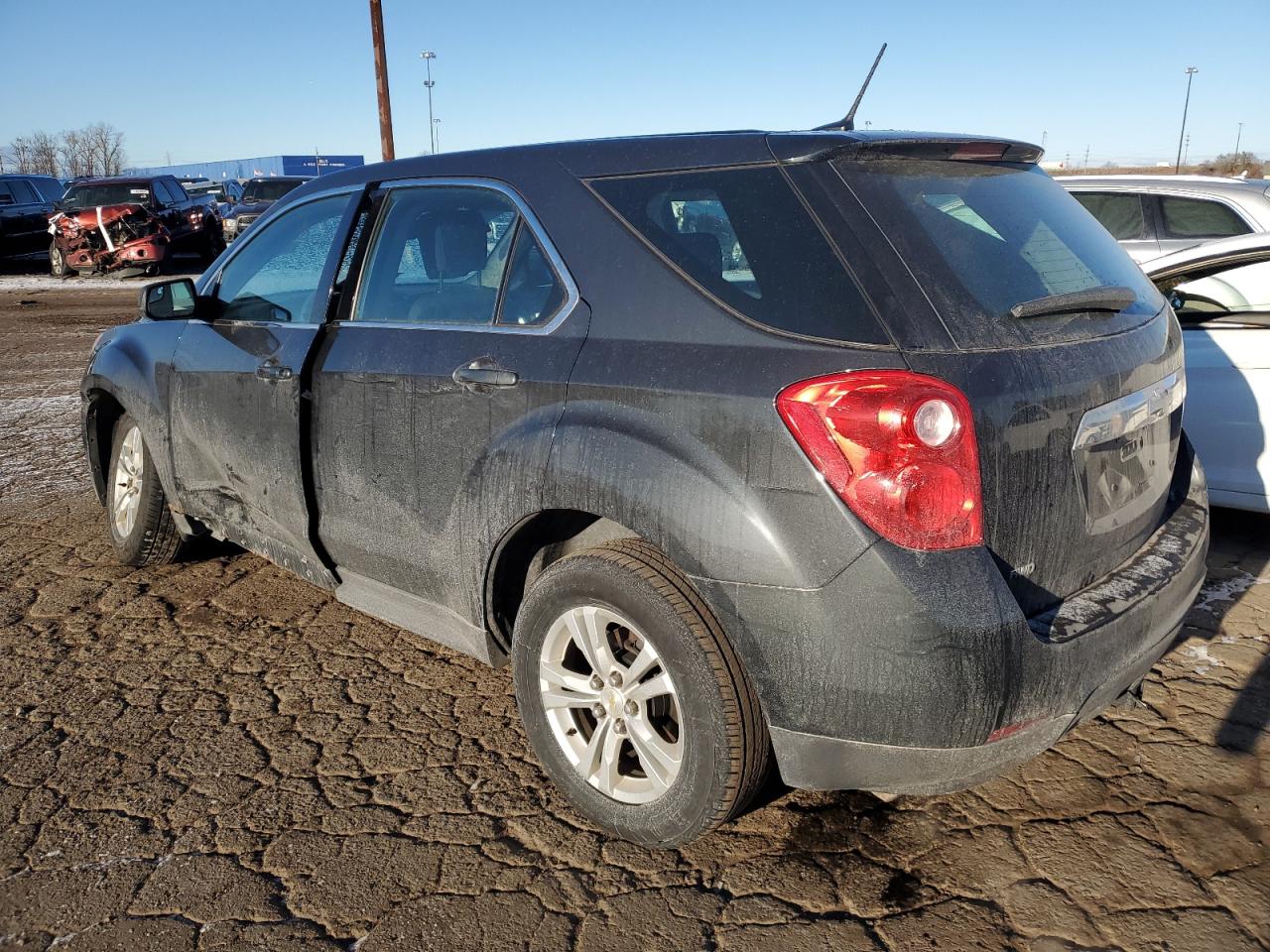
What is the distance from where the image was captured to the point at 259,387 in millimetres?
3709

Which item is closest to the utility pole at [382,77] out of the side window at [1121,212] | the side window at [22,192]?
the side window at [22,192]

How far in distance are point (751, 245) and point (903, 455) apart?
0.65 m

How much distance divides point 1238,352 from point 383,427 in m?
3.67

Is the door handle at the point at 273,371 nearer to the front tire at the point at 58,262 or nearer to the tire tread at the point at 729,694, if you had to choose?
the tire tread at the point at 729,694

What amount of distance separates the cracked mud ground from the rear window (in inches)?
53.0

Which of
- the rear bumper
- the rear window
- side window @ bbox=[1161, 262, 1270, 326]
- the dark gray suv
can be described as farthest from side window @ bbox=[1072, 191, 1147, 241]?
the rear bumper

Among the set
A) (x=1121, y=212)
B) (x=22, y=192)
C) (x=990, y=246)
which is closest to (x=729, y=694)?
(x=990, y=246)

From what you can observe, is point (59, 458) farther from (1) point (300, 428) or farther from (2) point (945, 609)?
(2) point (945, 609)

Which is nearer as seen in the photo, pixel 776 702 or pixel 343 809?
pixel 776 702

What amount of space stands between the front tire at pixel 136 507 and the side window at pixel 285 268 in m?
0.90

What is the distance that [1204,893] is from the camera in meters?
2.48

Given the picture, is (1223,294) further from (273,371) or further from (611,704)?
(273,371)

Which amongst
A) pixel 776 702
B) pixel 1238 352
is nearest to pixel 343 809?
pixel 776 702

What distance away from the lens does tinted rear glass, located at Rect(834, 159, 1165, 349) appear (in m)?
2.38
